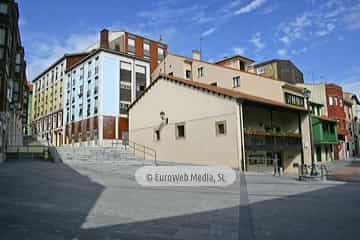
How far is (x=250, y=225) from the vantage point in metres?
5.40

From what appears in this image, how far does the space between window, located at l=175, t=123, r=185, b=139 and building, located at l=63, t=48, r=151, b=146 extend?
1106 centimetres

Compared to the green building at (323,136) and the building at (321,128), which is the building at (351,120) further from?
the green building at (323,136)

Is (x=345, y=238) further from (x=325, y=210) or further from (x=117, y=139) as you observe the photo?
(x=117, y=139)

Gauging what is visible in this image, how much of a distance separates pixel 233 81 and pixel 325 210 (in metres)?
19.1

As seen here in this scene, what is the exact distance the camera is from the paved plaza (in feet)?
15.8

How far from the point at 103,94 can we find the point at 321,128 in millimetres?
24221

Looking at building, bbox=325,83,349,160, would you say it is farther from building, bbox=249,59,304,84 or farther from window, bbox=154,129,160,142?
window, bbox=154,129,160,142

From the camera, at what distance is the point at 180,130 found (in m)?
21.8

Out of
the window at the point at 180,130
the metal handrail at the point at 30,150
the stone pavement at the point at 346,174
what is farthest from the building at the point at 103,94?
the stone pavement at the point at 346,174

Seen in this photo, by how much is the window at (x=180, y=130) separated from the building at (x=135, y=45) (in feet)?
57.4

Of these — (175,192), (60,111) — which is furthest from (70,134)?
(175,192)

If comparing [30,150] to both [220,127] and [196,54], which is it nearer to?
[220,127]

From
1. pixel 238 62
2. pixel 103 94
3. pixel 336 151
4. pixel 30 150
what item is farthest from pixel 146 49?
pixel 336 151

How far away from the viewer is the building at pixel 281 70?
40.4 metres
